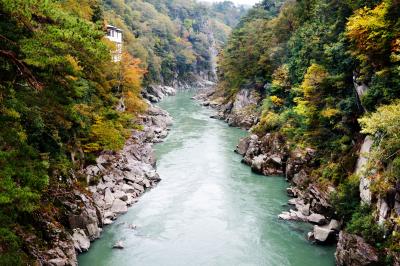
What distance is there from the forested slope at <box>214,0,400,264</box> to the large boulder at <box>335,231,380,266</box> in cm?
32

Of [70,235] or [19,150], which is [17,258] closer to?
[19,150]

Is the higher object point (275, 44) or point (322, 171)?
point (275, 44)

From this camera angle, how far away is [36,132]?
49.5 feet

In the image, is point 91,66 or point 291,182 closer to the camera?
point 91,66

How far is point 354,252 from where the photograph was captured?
51.0ft

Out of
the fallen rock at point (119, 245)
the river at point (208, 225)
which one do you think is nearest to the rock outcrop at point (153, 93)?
the river at point (208, 225)

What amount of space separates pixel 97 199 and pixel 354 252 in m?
13.5

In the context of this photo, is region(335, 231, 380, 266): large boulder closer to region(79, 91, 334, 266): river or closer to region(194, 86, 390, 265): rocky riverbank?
region(194, 86, 390, 265): rocky riverbank

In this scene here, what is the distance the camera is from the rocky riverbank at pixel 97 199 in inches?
614

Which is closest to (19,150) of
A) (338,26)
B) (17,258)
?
(17,258)

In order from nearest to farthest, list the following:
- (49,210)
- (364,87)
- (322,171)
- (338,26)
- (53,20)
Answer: (53,20) → (49,210) → (364,87) → (322,171) → (338,26)

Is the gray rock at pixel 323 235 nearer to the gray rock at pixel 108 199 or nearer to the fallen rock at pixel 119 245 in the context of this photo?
the fallen rock at pixel 119 245

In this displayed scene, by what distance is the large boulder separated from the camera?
1495 cm

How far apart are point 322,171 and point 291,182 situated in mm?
3740
